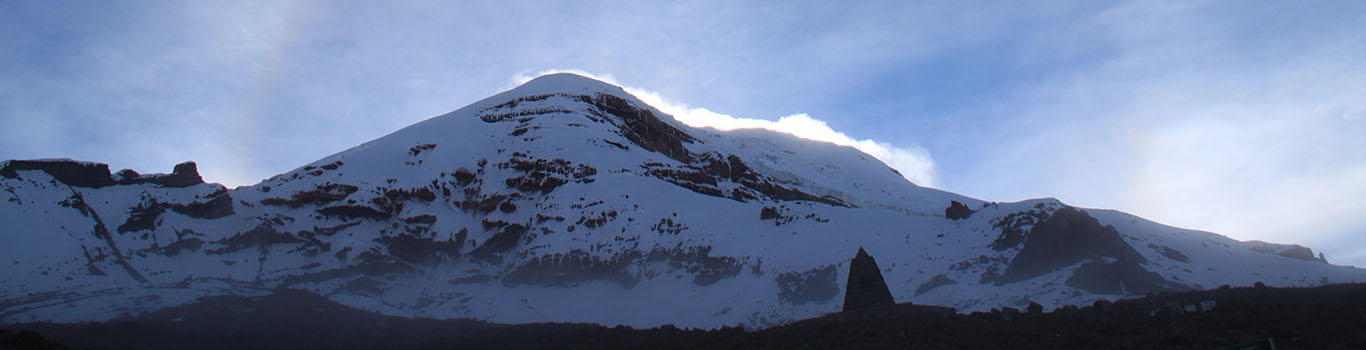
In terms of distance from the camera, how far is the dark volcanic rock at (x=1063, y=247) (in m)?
32.2

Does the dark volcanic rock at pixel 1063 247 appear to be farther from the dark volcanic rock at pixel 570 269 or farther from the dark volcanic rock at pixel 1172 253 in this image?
the dark volcanic rock at pixel 570 269

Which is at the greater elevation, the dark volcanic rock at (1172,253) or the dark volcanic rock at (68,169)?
the dark volcanic rock at (68,169)

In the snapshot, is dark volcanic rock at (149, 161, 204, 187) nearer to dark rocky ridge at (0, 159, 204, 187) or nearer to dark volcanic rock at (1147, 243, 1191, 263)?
dark rocky ridge at (0, 159, 204, 187)

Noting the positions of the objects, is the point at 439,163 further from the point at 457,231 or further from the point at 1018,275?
the point at 1018,275

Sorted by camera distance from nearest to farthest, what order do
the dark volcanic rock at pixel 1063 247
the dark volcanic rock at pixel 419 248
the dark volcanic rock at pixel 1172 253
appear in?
the dark volcanic rock at pixel 1063 247, the dark volcanic rock at pixel 1172 253, the dark volcanic rock at pixel 419 248

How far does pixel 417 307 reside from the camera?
39188 millimetres

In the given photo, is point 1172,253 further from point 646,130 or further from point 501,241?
point 646,130

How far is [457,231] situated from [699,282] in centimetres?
1593

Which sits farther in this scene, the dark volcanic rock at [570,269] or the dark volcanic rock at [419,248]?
the dark volcanic rock at [419,248]

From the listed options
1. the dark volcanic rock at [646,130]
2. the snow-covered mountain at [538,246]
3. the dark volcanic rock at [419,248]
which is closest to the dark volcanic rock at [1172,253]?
the snow-covered mountain at [538,246]

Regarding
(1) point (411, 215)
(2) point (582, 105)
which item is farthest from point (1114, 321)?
(2) point (582, 105)

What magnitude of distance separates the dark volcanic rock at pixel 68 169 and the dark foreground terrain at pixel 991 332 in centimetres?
1913

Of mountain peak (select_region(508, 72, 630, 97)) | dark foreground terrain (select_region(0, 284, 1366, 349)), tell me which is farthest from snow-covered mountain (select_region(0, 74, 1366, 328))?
mountain peak (select_region(508, 72, 630, 97))

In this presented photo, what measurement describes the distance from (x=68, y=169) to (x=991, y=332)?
47.6m
